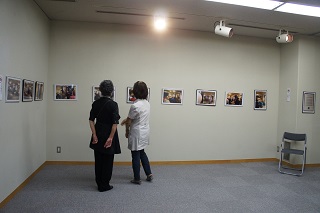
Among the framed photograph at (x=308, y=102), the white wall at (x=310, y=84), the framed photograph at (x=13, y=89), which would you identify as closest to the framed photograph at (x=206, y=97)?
the white wall at (x=310, y=84)

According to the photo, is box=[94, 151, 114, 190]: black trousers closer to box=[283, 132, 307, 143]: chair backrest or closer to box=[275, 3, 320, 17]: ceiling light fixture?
box=[275, 3, 320, 17]: ceiling light fixture

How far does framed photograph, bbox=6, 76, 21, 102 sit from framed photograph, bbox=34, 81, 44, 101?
65cm

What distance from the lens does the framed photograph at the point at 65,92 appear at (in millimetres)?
4527

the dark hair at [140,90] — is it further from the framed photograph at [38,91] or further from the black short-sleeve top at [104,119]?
the framed photograph at [38,91]

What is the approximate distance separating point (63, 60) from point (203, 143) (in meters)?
3.43

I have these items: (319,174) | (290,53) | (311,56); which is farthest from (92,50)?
(319,174)

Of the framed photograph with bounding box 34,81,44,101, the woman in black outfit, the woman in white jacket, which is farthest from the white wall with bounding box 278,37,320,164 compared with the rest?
the framed photograph with bounding box 34,81,44,101

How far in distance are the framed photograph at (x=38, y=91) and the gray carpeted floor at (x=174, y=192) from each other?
133cm

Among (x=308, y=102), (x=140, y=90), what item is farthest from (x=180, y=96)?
(x=308, y=102)

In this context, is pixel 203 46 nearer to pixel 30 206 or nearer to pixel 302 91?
pixel 302 91

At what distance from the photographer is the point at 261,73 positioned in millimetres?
5336

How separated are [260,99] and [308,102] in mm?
979

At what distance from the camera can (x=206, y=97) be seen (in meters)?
5.06

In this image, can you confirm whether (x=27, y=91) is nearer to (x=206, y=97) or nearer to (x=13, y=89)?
(x=13, y=89)
